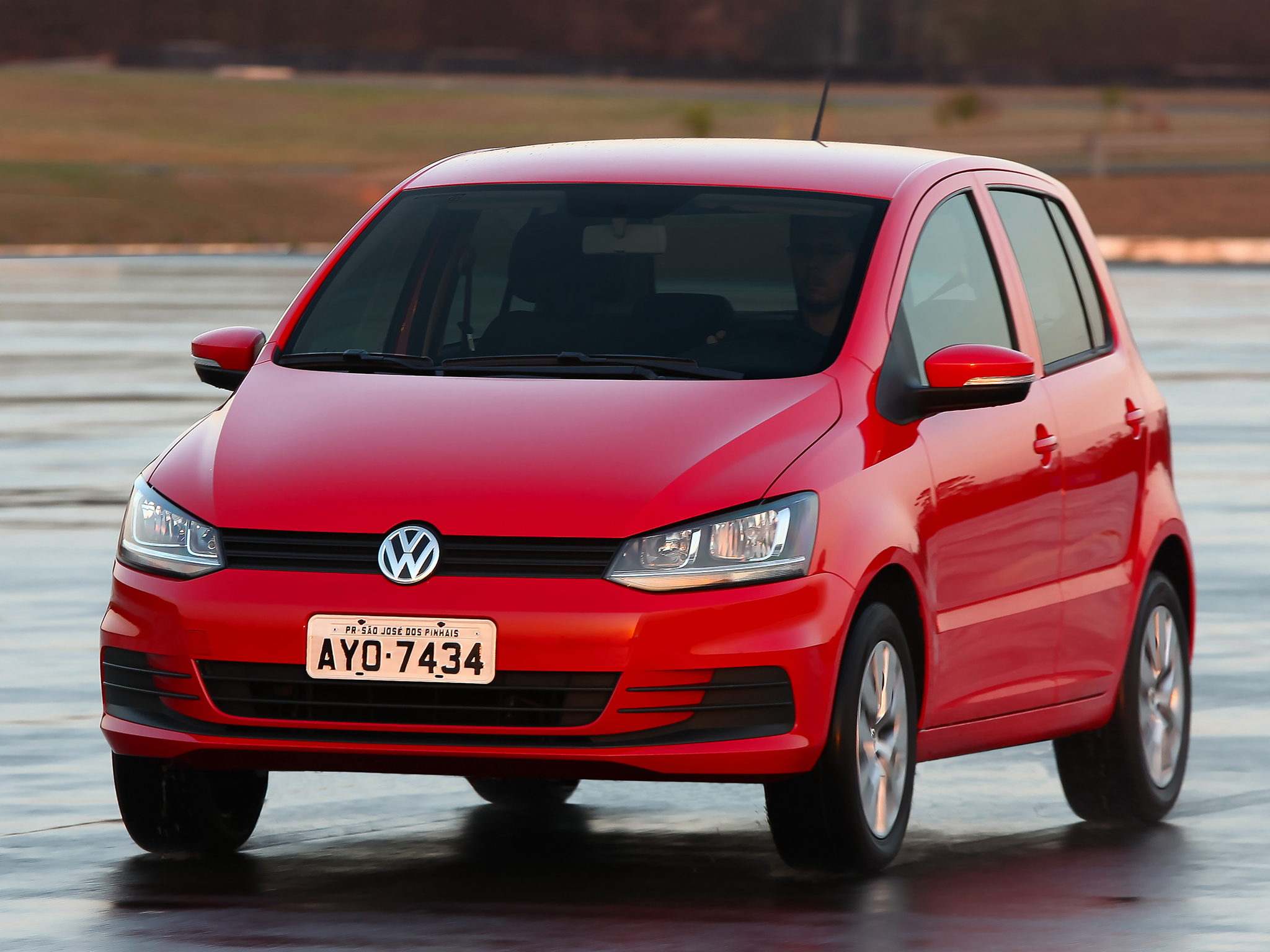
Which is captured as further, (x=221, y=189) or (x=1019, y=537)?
(x=221, y=189)

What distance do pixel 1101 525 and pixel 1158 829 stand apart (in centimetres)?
81

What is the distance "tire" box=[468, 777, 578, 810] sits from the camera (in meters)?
8.09

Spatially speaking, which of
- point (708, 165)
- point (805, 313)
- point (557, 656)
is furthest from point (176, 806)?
point (708, 165)

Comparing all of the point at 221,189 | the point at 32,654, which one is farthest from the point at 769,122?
the point at 32,654

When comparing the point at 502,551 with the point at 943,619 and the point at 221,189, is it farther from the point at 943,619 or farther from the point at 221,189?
the point at 221,189

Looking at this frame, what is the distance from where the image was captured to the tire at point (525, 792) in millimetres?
8086

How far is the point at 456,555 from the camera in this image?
6430 millimetres

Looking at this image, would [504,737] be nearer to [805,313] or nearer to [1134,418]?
[805,313]

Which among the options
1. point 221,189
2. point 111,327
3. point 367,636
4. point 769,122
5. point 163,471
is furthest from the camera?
point 769,122

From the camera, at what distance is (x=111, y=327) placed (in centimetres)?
3122

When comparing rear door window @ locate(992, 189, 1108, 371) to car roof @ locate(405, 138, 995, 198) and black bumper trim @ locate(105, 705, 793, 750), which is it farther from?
black bumper trim @ locate(105, 705, 793, 750)

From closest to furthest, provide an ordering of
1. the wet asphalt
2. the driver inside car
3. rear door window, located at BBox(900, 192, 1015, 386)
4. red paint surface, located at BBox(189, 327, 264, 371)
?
1. the wet asphalt
2. the driver inside car
3. rear door window, located at BBox(900, 192, 1015, 386)
4. red paint surface, located at BBox(189, 327, 264, 371)

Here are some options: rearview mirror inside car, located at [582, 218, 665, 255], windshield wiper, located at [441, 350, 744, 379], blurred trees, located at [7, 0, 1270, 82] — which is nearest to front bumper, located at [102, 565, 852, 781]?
windshield wiper, located at [441, 350, 744, 379]

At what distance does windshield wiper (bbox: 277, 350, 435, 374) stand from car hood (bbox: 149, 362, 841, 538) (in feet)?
0.60
